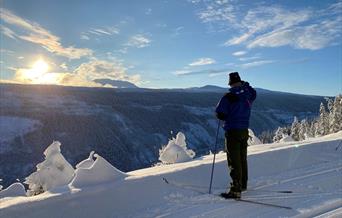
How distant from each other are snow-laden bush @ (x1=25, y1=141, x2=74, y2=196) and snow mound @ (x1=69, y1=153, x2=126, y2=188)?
7812 millimetres

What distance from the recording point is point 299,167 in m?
8.88

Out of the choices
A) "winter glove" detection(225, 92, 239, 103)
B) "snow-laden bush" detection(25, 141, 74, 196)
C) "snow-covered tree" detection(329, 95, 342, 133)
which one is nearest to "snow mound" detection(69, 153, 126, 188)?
"winter glove" detection(225, 92, 239, 103)

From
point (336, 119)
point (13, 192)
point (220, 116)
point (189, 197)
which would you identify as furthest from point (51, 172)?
point (336, 119)

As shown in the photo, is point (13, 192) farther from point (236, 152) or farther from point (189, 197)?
point (236, 152)

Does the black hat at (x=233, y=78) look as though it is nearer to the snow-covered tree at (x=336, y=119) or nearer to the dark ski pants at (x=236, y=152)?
the dark ski pants at (x=236, y=152)

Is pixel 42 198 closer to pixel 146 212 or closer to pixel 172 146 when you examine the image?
pixel 146 212

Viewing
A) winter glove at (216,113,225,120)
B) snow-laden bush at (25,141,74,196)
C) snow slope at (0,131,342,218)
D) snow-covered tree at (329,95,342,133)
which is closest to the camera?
snow slope at (0,131,342,218)

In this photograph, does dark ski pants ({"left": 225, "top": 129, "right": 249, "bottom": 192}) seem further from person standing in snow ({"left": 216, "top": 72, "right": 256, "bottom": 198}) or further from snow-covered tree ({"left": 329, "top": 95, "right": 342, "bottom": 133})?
snow-covered tree ({"left": 329, "top": 95, "right": 342, "bottom": 133})

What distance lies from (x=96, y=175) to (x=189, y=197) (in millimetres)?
1493

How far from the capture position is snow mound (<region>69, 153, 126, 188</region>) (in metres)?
6.60

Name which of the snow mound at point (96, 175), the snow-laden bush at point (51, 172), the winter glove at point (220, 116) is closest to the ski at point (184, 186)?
the snow mound at point (96, 175)

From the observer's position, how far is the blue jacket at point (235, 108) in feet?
23.0

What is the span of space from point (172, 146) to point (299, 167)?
12.8m

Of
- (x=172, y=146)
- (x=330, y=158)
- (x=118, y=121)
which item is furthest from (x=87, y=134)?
(x=330, y=158)
